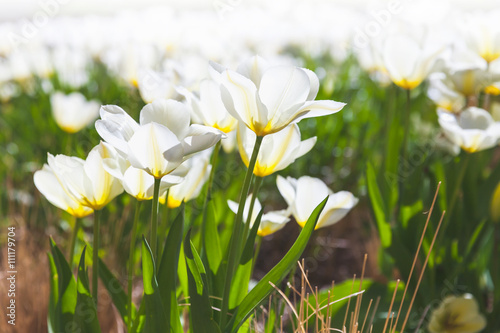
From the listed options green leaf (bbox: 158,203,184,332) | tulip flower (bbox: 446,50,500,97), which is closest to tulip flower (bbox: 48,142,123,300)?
green leaf (bbox: 158,203,184,332)

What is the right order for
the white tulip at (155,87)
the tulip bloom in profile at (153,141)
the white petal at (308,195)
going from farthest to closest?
the white tulip at (155,87) < the white petal at (308,195) < the tulip bloom in profile at (153,141)

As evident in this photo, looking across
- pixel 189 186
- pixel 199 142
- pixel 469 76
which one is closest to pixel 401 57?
pixel 469 76

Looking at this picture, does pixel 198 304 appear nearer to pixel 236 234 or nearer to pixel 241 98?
pixel 236 234

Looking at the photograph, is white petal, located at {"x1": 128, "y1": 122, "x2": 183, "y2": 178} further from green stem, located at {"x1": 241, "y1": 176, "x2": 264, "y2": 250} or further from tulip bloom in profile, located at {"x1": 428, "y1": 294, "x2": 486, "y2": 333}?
tulip bloom in profile, located at {"x1": 428, "y1": 294, "x2": 486, "y2": 333}

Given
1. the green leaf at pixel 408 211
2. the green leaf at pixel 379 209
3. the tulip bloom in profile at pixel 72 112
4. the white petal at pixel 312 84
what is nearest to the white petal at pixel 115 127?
the white petal at pixel 312 84

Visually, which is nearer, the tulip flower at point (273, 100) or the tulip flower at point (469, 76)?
the tulip flower at point (273, 100)

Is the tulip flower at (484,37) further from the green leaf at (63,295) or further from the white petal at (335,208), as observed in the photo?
the green leaf at (63,295)
